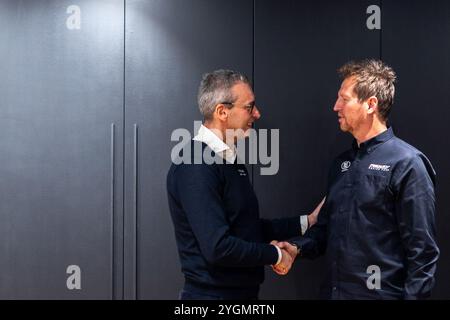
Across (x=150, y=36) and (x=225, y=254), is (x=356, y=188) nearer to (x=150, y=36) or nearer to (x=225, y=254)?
(x=225, y=254)

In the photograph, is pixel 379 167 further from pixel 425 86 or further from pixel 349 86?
pixel 425 86

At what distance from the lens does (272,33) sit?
2508 mm

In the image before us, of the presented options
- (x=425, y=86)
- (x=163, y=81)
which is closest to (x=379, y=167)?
(x=425, y=86)

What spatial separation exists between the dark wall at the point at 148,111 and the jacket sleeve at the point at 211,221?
0.64 meters

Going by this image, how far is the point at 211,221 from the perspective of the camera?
5.98 ft

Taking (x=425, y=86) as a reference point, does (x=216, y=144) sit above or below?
below

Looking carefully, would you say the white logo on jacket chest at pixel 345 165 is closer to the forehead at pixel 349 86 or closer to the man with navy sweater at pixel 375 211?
the man with navy sweater at pixel 375 211

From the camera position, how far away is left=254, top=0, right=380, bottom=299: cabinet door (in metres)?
2.50

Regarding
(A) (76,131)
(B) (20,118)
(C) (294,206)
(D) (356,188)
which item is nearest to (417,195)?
(D) (356,188)

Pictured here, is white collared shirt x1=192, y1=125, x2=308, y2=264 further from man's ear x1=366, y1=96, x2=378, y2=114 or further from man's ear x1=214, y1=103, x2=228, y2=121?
man's ear x1=366, y1=96, x2=378, y2=114

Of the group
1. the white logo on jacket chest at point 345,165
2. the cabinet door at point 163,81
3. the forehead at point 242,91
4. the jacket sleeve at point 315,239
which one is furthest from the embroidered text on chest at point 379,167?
the cabinet door at point 163,81

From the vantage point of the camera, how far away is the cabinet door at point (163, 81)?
2.48 metres

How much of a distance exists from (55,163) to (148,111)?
0.50 meters

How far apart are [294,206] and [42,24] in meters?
1.47
